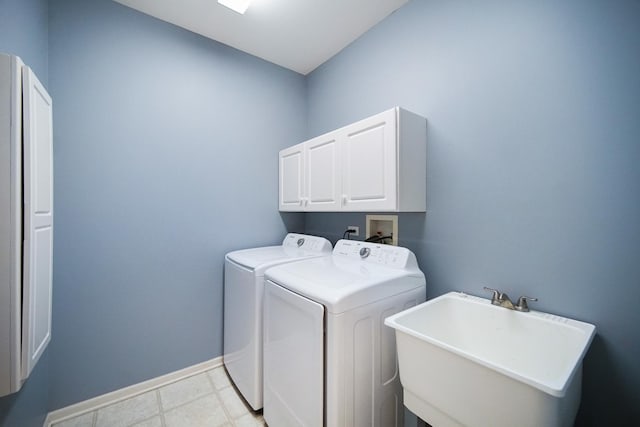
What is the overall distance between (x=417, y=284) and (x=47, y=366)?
2.28 meters

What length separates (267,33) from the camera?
79.0 inches

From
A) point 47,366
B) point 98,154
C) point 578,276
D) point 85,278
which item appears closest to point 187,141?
point 98,154

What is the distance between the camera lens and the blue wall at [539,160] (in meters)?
0.96

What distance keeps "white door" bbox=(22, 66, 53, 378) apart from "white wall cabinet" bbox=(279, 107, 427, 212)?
149cm

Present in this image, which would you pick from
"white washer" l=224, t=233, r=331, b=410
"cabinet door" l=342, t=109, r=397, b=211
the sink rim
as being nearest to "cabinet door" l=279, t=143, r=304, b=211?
"white washer" l=224, t=233, r=331, b=410

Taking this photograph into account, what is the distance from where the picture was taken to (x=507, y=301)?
1.17m

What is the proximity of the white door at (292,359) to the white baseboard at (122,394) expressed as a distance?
0.85m

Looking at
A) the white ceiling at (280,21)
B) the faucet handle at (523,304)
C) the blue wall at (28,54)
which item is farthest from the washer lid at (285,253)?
the white ceiling at (280,21)

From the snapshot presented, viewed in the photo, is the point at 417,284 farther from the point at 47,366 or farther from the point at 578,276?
the point at 47,366

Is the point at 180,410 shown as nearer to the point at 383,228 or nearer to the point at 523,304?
the point at 383,228

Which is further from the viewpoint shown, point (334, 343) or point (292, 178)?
point (292, 178)

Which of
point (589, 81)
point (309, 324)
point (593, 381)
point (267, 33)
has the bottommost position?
point (593, 381)

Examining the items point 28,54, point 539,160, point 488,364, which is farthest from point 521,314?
point 28,54

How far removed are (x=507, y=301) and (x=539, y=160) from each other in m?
0.69
